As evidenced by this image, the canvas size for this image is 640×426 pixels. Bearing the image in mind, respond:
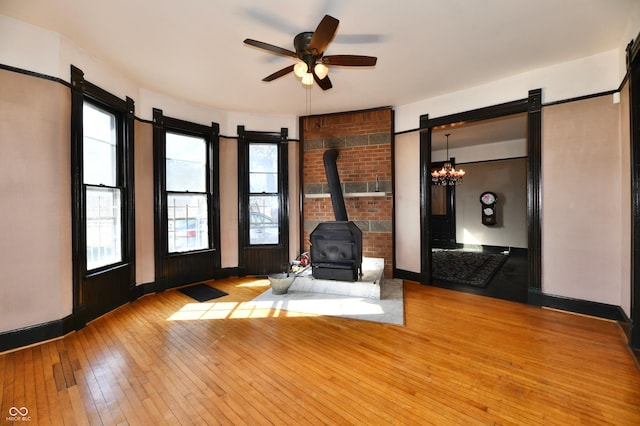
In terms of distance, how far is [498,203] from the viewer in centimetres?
754

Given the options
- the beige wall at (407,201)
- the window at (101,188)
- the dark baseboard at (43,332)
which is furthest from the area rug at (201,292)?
the beige wall at (407,201)

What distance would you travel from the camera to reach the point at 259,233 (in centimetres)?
505

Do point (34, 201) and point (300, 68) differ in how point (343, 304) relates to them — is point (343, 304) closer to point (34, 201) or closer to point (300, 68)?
point (300, 68)

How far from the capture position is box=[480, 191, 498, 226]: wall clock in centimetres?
751

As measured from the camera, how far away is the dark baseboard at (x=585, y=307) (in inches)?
117

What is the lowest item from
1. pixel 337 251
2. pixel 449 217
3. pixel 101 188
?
pixel 337 251

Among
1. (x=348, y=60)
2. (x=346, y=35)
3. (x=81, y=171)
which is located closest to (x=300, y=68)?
(x=348, y=60)

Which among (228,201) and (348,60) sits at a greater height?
(348,60)

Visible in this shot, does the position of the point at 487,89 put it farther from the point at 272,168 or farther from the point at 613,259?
the point at 272,168

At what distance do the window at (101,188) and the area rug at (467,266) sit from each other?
4857mm

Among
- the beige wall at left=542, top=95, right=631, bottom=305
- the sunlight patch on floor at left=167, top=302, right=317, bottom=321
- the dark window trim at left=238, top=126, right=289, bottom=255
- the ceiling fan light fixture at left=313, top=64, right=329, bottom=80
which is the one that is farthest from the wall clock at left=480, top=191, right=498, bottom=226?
the ceiling fan light fixture at left=313, top=64, right=329, bottom=80

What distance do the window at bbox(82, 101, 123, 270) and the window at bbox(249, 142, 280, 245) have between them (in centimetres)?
200

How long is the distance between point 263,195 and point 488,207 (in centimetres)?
624

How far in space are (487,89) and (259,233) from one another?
4.20 metres
